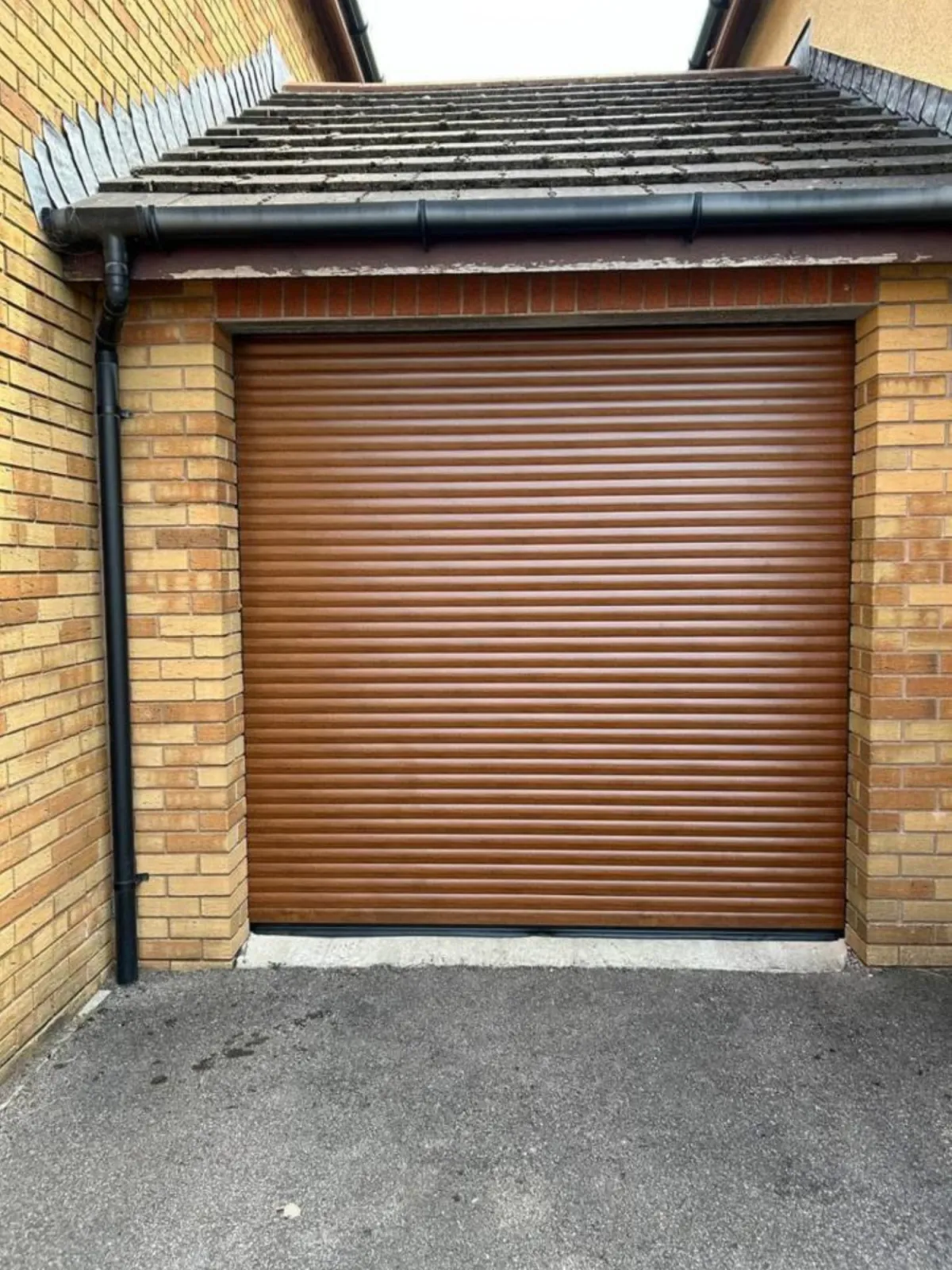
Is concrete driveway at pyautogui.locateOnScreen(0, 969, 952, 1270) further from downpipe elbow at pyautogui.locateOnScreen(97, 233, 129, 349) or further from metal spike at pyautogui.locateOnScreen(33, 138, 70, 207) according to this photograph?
metal spike at pyautogui.locateOnScreen(33, 138, 70, 207)

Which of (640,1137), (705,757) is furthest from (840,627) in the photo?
(640,1137)

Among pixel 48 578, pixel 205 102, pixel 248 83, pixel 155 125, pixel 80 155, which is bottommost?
pixel 48 578

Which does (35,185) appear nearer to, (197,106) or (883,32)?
Result: (197,106)

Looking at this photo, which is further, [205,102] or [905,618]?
[205,102]

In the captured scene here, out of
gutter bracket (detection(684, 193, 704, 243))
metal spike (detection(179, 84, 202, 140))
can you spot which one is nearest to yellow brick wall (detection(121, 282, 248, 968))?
metal spike (detection(179, 84, 202, 140))

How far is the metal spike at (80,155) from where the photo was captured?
3123mm

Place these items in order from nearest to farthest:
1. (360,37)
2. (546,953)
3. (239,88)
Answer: (546,953)
(239,88)
(360,37)

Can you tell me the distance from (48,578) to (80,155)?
6.02 feet

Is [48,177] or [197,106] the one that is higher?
→ [197,106]

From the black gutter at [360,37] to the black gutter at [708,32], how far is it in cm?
300

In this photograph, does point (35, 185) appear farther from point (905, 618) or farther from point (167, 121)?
point (905, 618)

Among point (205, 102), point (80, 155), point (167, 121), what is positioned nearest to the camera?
point (80, 155)

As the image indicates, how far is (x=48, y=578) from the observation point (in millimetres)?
2986

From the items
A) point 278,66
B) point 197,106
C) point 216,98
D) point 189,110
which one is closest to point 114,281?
point 189,110
